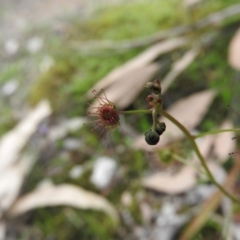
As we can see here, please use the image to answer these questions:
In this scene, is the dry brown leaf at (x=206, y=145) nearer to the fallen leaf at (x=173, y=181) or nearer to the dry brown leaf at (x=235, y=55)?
the fallen leaf at (x=173, y=181)

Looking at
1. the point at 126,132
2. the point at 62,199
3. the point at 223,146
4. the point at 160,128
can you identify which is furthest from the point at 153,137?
the point at 126,132

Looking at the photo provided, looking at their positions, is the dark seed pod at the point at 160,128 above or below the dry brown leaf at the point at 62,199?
below

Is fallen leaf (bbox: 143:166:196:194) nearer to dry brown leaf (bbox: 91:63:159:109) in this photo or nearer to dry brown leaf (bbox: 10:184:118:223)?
dry brown leaf (bbox: 10:184:118:223)

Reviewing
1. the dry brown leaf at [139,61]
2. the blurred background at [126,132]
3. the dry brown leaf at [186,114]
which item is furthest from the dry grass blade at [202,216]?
the dry brown leaf at [139,61]

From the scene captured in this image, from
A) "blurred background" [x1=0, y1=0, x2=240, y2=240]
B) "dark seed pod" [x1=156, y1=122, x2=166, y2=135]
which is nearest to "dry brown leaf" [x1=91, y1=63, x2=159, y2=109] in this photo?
"blurred background" [x1=0, y1=0, x2=240, y2=240]

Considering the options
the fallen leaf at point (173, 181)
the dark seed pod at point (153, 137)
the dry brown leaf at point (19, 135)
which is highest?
the dry brown leaf at point (19, 135)

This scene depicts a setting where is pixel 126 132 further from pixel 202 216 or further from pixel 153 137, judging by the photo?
pixel 153 137

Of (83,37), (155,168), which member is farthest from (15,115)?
Result: (155,168)
